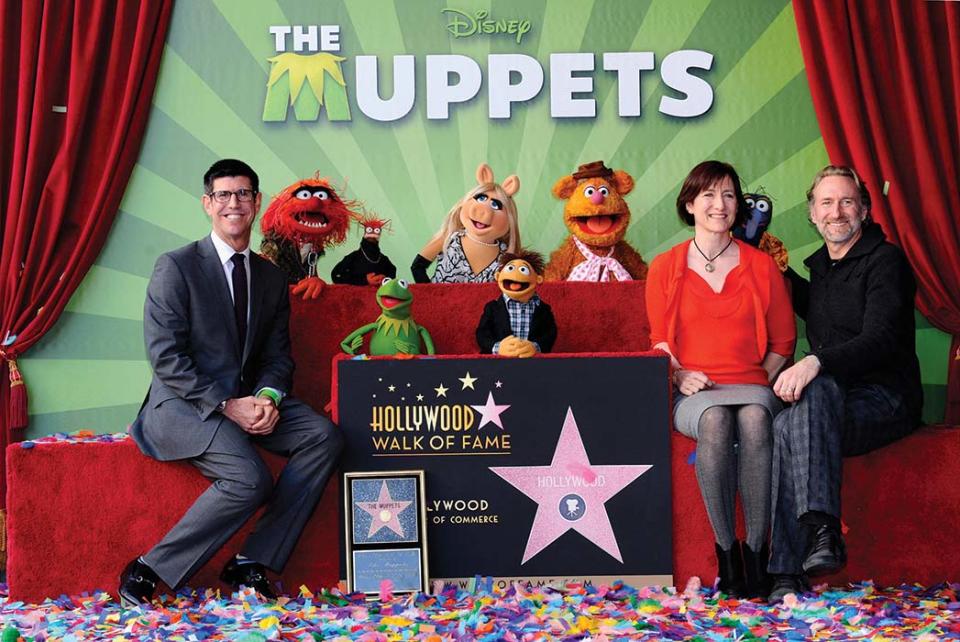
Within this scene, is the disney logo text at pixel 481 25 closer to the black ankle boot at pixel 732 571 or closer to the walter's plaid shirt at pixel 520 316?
the walter's plaid shirt at pixel 520 316

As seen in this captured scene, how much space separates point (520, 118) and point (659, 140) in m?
0.54

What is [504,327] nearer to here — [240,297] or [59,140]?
[240,297]

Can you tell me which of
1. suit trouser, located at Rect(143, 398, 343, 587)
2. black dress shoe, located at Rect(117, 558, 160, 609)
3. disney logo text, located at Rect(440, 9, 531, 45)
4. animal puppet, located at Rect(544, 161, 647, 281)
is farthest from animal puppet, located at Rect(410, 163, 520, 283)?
black dress shoe, located at Rect(117, 558, 160, 609)

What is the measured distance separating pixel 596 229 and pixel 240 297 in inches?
49.7

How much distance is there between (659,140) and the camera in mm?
4051

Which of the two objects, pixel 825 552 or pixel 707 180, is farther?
pixel 707 180

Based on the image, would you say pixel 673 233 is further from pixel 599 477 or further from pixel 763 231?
pixel 599 477

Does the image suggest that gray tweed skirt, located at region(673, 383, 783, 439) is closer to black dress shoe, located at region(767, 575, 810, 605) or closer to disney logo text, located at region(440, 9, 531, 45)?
black dress shoe, located at region(767, 575, 810, 605)

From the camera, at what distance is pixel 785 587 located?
269 centimetres

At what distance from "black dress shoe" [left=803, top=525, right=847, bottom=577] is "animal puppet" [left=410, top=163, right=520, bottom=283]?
1.44 m

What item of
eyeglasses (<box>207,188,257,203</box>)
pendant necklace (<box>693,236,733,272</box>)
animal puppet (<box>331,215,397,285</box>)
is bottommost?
pendant necklace (<box>693,236,733,272</box>)

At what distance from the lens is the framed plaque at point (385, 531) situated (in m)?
2.79

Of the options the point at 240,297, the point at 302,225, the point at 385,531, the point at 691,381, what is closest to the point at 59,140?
the point at 302,225

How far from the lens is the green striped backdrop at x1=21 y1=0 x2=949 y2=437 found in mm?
4043
